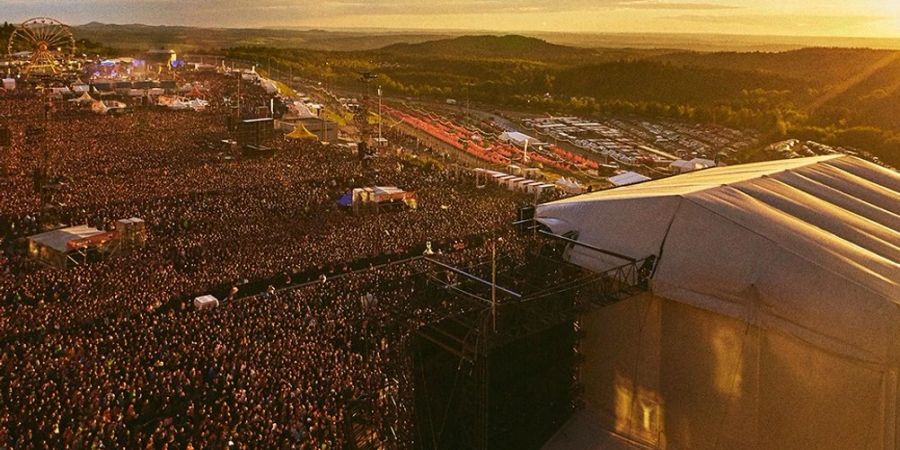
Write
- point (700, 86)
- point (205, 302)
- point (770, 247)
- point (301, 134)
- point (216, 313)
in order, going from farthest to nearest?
1. point (700, 86)
2. point (301, 134)
3. point (205, 302)
4. point (216, 313)
5. point (770, 247)

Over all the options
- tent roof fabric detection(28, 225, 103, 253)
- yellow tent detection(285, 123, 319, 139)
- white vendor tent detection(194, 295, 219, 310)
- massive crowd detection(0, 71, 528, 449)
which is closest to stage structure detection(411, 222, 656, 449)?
massive crowd detection(0, 71, 528, 449)

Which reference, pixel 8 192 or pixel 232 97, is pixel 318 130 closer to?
pixel 232 97

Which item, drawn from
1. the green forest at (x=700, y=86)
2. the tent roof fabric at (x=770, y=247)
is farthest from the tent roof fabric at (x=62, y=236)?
the green forest at (x=700, y=86)

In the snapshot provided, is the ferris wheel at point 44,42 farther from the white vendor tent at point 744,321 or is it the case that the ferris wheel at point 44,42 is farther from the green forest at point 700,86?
the white vendor tent at point 744,321

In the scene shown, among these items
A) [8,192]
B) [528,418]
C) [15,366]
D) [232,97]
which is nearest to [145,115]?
[232,97]

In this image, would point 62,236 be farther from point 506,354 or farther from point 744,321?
point 744,321

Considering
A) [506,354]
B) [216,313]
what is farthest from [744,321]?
[216,313]
